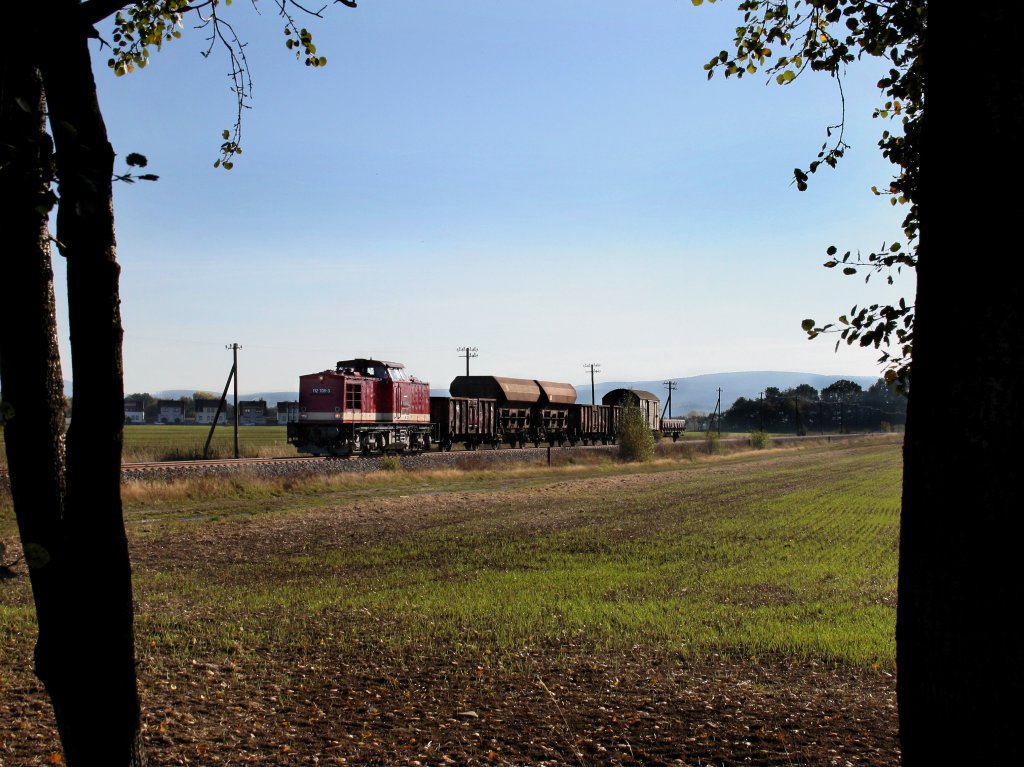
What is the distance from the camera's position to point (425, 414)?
46.1 m

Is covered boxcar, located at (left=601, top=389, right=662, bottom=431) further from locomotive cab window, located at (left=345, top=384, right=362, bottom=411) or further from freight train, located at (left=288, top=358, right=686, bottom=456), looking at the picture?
locomotive cab window, located at (left=345, top=384, right=362, bottom=411)

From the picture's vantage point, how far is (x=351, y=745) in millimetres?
5844

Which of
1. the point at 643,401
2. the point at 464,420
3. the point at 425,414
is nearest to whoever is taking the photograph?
the point at 425,414

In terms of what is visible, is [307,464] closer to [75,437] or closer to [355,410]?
[355,410]

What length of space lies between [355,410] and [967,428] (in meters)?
38.0

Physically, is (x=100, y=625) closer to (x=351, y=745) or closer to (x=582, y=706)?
(x=351, y=745)

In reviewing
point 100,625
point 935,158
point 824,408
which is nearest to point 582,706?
point 100,625

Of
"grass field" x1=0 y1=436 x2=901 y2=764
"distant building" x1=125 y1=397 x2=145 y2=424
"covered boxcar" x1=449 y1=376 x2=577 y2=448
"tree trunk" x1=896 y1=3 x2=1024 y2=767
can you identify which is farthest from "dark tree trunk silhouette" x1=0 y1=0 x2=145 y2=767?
"distant building" x1=125 y1=397 x2=145 y2=424

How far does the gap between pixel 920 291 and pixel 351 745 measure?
456 cm

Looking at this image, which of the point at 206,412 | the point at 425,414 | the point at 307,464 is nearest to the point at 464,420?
the point at 425,414

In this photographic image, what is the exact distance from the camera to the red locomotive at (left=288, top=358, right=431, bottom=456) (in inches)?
1537

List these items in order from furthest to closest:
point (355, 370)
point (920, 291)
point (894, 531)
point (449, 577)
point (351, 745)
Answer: point (355, 370) → point (894, 531) → point (449, 577) → point (351, 745) → point (920, 291)

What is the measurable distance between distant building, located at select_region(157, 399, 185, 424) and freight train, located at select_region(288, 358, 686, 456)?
425ft

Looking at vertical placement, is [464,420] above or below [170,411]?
below
